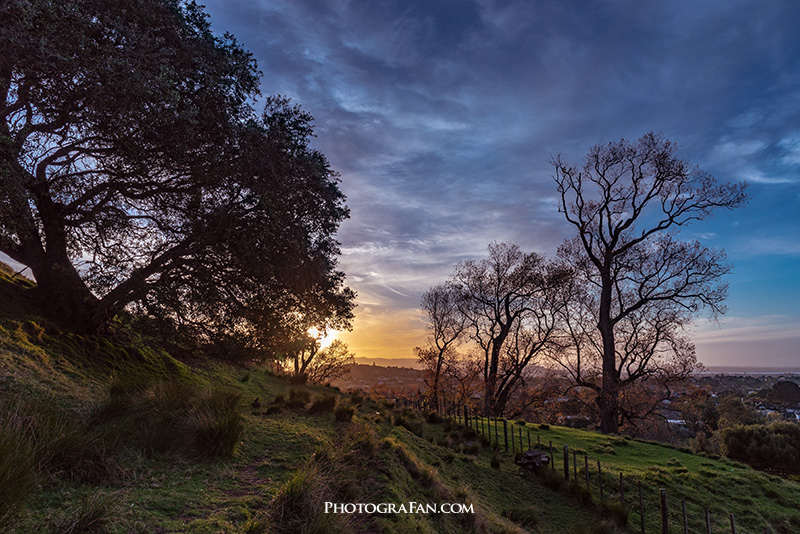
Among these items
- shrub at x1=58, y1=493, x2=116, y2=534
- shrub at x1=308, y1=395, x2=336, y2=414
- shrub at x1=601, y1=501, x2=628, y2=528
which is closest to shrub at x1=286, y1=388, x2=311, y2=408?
shrub at x1=308, y1=395, x2=336, y2=414

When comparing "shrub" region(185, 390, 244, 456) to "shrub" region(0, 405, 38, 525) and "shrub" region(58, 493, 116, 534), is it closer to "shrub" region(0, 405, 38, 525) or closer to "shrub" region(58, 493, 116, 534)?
"shrub" region(0, 405, 38, 525)

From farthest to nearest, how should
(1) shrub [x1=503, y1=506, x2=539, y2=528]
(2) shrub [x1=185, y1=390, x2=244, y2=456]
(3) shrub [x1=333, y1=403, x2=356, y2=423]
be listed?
(3) shrub [x1=333, y1=403, x2=356, y2=423] → (1) shrub [x1=503, y1=506, x2=539, y2=528] → (2) shrub [x1=185, y1=390, x2=244, y2=456]

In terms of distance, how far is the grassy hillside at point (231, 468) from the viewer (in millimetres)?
3520

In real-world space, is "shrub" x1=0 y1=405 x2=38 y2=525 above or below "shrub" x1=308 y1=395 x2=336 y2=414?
above

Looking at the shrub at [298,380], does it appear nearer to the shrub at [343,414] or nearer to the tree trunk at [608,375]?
the shrub at [343,414]

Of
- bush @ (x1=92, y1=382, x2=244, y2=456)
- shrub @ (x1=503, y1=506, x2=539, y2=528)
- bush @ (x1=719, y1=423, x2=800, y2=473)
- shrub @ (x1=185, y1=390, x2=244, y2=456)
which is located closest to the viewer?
bush @ (x1=92, y1=382, x2=244, y2=456)

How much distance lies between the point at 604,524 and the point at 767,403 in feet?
264

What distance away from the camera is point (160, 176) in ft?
31.3

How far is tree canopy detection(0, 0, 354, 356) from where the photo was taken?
684cm

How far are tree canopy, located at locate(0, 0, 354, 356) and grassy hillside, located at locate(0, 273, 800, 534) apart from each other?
2068 mm

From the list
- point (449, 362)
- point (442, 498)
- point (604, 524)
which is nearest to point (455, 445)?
point (604, 524)

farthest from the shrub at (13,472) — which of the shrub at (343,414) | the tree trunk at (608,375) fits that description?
the tree trunk at (608,375)

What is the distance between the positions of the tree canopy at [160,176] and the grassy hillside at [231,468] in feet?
6.79

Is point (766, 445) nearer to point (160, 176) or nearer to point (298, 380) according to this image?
point (298, 380)
